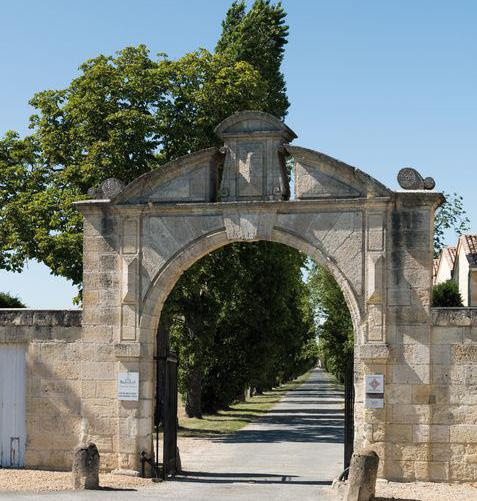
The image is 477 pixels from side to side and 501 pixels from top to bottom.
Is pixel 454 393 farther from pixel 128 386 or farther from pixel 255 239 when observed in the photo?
pixel 128 386

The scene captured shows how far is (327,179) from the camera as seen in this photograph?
14992 mm

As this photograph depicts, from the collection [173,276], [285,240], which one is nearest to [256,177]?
[285,240]

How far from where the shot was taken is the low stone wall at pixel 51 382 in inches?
621

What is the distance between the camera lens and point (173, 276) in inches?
612

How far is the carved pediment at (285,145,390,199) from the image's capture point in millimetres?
14773

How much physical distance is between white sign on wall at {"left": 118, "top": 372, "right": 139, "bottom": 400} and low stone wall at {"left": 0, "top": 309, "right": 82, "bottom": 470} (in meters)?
0.80

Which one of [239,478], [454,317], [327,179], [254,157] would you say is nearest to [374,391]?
[454,317]

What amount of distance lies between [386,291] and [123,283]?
14.0 feet

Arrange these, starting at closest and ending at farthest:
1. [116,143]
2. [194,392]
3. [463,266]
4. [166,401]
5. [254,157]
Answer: [254,157] → [166,401] → [116,143] → [194,392] → [463,266]

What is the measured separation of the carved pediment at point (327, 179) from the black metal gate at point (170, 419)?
3.59 m

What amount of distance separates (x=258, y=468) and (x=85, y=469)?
4.45m

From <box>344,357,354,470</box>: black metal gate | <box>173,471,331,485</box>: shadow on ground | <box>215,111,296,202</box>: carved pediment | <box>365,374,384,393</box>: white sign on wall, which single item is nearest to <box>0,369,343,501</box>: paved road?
<box>173,471,331,485</box>: shadow on ground

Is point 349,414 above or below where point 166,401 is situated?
below

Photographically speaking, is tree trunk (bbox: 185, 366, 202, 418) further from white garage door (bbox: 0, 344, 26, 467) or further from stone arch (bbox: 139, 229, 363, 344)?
stone arch (bbox: 139, 229, 363, 344)
